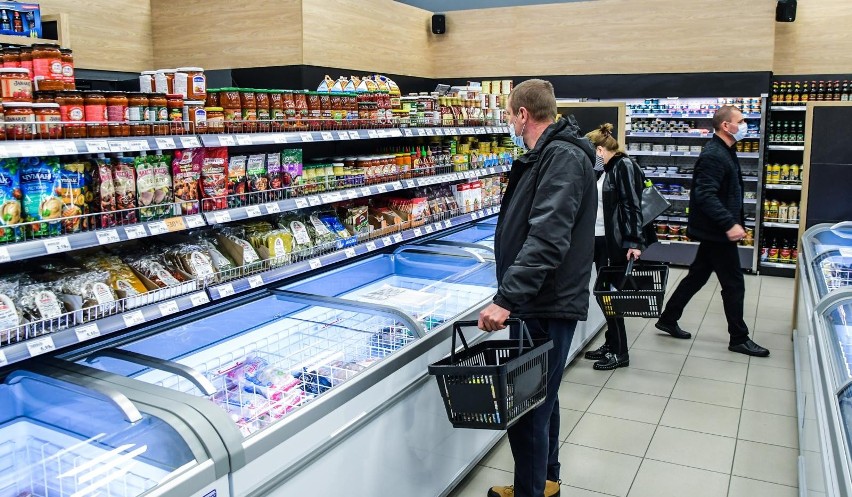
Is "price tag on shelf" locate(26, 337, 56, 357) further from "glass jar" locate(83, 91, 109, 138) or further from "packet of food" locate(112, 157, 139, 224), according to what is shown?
"glass jar" locate(83, 91, 109, 138)

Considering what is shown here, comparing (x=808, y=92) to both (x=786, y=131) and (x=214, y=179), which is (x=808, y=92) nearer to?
(x=786, y=131)

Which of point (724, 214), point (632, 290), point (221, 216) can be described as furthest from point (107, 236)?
point (724, 214)

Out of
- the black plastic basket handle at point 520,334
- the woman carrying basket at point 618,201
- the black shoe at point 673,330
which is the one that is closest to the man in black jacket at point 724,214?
the black shoe at point 673,330

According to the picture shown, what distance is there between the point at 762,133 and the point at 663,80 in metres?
1.33

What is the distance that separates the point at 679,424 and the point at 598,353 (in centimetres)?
120

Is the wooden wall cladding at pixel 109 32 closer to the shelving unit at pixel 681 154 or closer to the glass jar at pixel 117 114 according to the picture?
the glass jar at pixel 117 114

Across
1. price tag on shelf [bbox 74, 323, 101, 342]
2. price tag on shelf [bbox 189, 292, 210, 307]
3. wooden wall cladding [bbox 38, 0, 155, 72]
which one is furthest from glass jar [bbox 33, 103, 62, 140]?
wooden wall cladding [bbox 38, 0, 155, 72]

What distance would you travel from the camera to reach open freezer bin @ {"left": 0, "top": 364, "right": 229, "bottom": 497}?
2088mm

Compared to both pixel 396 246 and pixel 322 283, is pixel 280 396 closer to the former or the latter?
pixel 322 283

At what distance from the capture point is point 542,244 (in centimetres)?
291

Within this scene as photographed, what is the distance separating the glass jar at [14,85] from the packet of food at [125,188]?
1.38 feet

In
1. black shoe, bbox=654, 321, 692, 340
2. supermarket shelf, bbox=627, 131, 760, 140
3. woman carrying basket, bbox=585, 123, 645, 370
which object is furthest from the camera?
supermarket shelf, bbox=627, 131, 760, 140

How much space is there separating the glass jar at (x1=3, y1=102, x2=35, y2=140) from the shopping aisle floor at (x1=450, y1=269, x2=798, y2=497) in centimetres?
261

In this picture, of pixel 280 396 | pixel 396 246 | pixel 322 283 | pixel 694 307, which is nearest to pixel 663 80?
pixel 694 307
